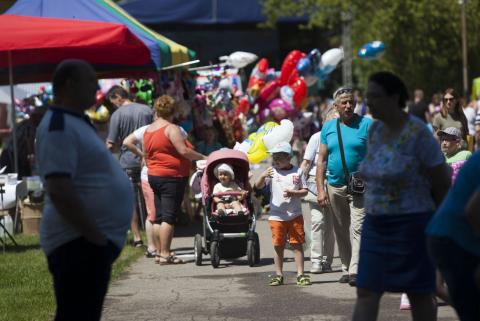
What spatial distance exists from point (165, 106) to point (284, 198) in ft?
6.19

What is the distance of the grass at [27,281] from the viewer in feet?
30.7

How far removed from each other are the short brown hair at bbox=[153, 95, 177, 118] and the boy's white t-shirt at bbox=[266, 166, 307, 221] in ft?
5.30

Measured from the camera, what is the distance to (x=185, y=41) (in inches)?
1662

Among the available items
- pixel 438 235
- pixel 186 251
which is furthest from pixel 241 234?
pixel 438 235

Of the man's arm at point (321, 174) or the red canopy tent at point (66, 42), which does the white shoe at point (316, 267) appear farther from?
the red canopy tent at point (66, 42)

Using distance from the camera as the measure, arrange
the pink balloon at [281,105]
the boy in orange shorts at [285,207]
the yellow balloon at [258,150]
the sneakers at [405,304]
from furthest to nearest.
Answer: the pink balloon at [281,105], the yellow balloon at [258,150], the boy in orange shorts at [285,207], the sneakers at [405,304]

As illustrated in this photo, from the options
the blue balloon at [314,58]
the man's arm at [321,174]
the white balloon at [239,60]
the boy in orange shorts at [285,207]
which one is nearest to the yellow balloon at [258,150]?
the boy in orange shorts at [285,207]

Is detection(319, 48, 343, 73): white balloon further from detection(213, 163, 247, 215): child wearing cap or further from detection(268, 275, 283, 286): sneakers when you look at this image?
detection(268, 275, 283, 286): sneakers

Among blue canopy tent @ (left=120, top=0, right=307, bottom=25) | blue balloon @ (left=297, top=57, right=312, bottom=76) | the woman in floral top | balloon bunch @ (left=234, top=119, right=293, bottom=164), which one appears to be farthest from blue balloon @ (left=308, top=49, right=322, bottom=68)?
the woman in floral top

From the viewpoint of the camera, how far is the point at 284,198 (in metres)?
10.9

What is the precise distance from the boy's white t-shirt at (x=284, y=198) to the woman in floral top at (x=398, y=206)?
428 cm

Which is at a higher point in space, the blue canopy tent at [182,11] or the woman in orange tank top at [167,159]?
the blue canopy tent at [182,11]

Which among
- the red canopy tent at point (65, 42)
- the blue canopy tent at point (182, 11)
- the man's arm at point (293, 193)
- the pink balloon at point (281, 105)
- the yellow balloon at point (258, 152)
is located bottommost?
the man's arm at point (293, 193)

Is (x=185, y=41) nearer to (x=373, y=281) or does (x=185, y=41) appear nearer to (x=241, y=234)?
(x=241, y=234)
